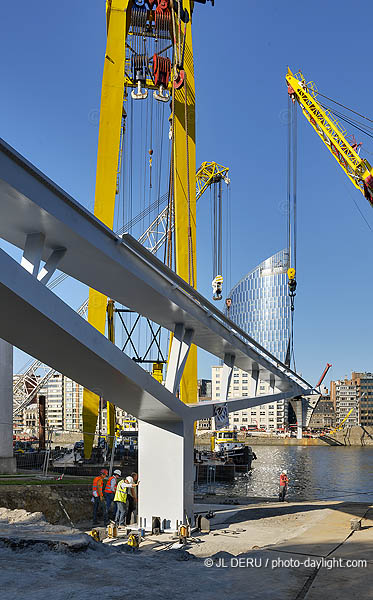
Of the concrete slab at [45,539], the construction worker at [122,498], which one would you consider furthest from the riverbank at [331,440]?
the concrete slab at [45,539]

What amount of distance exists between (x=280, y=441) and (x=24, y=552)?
137 m

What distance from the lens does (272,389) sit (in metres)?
27.3

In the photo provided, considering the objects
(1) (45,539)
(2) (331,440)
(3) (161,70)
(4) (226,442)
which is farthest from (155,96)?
(2) (331,440)

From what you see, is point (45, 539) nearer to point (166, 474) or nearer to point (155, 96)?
point (166, 474)

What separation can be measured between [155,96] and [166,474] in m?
25.0

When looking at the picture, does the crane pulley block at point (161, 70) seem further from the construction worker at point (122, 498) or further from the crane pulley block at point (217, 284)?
the construction worker at point (122, 498)

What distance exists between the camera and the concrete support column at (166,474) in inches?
597

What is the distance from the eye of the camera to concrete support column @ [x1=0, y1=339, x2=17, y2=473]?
22766 mm

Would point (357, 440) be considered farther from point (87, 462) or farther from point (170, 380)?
point (170, 380)

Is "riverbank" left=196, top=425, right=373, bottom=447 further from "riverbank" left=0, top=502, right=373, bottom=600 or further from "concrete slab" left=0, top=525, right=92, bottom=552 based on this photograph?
"concrete slab" left=0, top=525, right=92, bottom=552

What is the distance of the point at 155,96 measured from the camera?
115 feet

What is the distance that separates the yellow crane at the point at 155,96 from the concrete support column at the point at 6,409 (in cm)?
768

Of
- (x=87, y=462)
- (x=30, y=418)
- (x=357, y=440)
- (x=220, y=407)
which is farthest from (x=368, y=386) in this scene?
(x=220, y=407)

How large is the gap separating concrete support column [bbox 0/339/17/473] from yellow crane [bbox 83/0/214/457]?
302 inches
